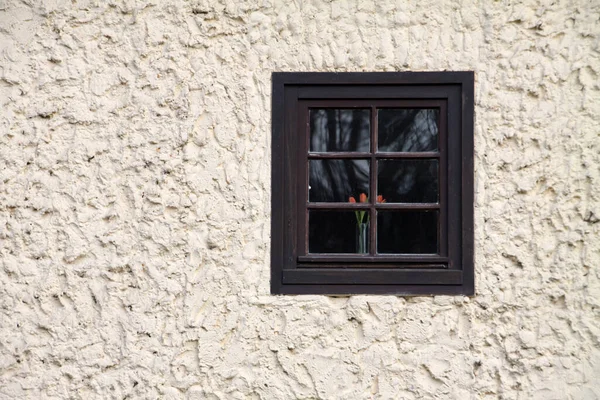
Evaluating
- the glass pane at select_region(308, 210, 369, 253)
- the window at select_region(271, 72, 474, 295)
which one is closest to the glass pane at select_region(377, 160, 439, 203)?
the window at select_region(271, 72, 474, 295)

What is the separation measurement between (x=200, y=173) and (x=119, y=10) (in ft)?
2.68

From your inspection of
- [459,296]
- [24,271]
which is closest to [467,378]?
[459,296]

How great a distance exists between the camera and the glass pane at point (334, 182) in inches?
108

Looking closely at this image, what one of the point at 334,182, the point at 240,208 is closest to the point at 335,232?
the point at 334,182

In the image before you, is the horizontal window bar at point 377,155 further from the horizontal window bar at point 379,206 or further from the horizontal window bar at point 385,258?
the horizontal window bar at point 385,258

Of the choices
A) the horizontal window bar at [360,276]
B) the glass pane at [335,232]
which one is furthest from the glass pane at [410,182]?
the horizontal window bar at [360,276]

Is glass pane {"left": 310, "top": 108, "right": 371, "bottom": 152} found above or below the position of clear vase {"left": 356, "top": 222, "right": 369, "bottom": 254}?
above

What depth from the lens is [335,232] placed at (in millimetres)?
2744

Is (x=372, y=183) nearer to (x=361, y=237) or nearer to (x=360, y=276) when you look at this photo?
(x=361, y=237)

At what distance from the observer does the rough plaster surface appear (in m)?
2.59

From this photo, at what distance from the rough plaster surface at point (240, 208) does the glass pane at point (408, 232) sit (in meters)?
0.23

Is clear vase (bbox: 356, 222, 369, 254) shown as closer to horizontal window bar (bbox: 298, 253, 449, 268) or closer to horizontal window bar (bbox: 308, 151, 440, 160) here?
horizontal window bar (bbox: 298, 253, 449, 268)

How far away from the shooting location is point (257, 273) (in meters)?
2.63

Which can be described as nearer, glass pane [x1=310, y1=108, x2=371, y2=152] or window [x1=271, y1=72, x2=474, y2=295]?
window [x1=271, y1=72, x2=474, y2=295]
